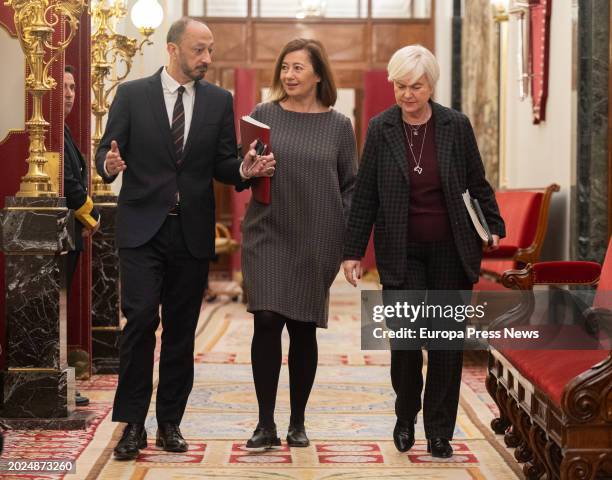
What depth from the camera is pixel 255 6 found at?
51.2 feet

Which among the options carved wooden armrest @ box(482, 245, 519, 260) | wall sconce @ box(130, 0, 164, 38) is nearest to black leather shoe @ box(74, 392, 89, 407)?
wall sconce @ box(130, 0, 164, 38)

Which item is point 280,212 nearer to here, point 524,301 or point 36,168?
point 524,301

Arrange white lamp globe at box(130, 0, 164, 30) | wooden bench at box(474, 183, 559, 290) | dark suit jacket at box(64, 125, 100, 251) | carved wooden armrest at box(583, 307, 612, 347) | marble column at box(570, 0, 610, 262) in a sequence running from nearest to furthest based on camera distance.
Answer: carved wooden armrest at box(583, 307, 612, 347) → dark suit jacket at box(64, 125, 100, 251) → marble column at box(570, 0, 610, 262) → wooden bench at box(474, 183, 559, 290) → white lamp globe at box(130, 0, 164, 30)

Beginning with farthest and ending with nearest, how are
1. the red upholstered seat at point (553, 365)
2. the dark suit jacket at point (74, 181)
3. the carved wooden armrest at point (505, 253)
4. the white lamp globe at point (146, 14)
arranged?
the carved wooden armrest at point (505, 253) < the white lamp globe at point (146, 14) < the dark suit jacket at point (74, 181) < the red upholstered seat at point (553, 365)

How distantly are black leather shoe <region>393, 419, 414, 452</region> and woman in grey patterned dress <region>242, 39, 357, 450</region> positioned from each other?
20.1 inches

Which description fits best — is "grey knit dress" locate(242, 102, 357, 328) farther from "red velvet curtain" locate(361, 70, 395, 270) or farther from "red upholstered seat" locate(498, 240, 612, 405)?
"red velvet curtain" locate(361, 70, 395, 270)

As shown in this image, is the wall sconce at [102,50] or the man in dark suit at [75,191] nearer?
the man in dark suit at [75,191]

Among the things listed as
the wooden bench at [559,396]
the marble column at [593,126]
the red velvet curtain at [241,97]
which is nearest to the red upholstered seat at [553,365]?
the wooden bench at [559,396]

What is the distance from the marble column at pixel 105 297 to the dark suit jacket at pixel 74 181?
120cm

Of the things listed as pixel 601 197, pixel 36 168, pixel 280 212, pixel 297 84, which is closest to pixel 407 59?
pixel 297 84

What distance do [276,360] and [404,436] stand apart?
612 mm

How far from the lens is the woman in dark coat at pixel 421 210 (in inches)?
174

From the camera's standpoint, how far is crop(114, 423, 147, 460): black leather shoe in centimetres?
448

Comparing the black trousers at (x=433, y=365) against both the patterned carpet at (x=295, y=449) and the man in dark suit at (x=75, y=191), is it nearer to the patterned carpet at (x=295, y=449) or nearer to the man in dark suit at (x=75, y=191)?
the patterned carpet at (x=295, y=449)
